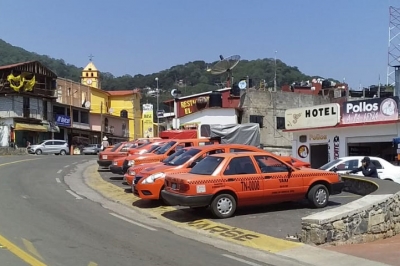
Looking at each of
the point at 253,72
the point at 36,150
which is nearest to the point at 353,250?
the point at 36,150

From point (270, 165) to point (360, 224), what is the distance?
11.3ft

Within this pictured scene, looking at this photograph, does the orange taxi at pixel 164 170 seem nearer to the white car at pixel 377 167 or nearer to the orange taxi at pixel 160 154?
the orange taxi at pixel 160 154

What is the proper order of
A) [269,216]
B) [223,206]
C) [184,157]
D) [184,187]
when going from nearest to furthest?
[184,187], [223,206], [269,216], [184,157]

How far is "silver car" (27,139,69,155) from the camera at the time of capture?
2106 inches

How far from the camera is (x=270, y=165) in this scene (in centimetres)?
1359

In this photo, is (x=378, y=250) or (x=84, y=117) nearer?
(x=378, y=250)

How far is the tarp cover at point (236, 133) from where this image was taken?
29.2m

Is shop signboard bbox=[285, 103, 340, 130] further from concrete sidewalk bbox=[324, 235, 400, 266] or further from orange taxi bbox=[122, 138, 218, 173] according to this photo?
concrete sidewalk bbox=[324, 235, 400, 266]

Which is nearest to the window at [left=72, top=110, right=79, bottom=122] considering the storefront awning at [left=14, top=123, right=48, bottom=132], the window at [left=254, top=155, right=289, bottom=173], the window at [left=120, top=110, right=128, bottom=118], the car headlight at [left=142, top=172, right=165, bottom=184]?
the storefront awning at [left=14, top=123, right=48, bottom=132]

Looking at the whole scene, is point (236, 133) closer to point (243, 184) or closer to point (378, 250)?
point (243, 184)

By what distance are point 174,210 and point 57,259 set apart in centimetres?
620

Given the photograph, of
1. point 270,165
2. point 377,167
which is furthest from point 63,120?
point 270,165

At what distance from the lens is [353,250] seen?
9828mm

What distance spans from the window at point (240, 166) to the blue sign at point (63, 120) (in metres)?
56.2
